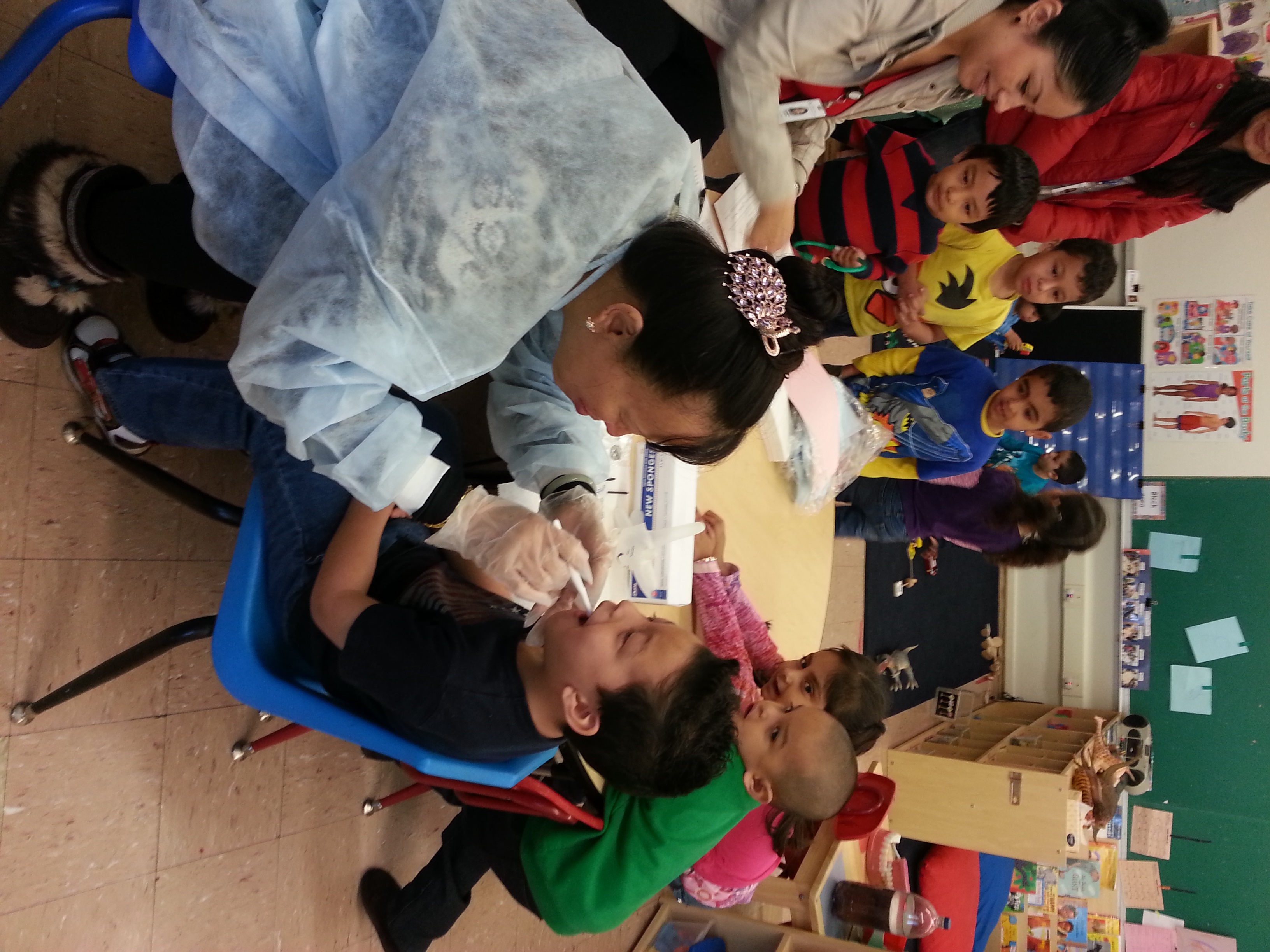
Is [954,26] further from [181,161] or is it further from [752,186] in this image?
[181,161]

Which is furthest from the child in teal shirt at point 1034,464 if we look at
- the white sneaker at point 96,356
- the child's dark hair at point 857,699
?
the white sneaker at point 96,356

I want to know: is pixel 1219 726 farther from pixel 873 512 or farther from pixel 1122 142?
pixel 1122 142

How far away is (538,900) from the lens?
5.10 ft

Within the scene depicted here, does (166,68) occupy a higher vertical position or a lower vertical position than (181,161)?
higher

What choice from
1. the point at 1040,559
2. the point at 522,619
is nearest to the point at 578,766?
the point at 522,619

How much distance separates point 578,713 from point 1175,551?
421cm

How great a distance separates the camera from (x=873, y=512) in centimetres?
288

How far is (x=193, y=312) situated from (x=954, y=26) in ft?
4.89

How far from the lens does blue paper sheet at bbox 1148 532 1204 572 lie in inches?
158

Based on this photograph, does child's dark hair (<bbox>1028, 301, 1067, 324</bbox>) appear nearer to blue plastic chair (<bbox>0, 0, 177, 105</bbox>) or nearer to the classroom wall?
the classroom wall

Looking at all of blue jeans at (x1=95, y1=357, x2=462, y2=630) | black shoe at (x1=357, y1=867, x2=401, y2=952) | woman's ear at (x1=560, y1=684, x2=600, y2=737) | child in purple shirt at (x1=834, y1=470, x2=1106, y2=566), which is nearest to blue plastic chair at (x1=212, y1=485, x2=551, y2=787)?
blue jeans at (x1=95, y1=357, x2=462, y2=630)

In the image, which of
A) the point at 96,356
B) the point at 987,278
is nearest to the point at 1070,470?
the point at 987,278

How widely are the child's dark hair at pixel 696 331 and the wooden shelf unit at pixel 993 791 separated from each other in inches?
107

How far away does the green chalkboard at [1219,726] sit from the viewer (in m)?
3.72
